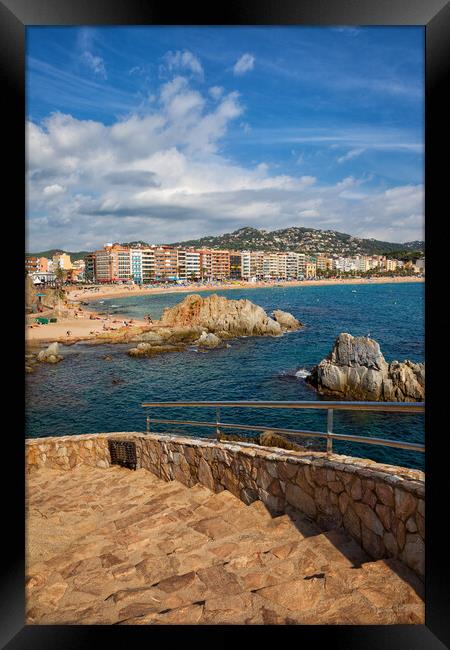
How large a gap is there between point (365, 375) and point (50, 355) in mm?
16682

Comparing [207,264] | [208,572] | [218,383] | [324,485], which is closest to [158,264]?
[207,264]

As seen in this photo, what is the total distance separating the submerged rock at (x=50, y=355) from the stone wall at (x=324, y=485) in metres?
20.0

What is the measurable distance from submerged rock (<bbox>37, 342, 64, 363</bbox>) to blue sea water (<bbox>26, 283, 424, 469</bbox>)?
46 centimetres

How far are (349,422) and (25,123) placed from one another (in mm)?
13469

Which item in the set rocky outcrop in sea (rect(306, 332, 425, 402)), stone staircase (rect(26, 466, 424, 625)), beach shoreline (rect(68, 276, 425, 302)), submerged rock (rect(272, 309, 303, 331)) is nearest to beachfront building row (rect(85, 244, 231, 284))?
beach shoreline (rect(68, 276, 425, 302))

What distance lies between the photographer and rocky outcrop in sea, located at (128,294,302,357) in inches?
1063

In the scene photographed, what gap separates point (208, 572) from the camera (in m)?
1.94

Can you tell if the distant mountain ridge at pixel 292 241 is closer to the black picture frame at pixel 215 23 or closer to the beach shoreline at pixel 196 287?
the beach shoreline at pixel 196 287

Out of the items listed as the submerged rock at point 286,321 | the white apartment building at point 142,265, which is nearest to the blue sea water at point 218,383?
the submerged rock at point 286,321

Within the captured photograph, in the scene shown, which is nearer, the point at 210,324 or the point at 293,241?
the point at 210,324

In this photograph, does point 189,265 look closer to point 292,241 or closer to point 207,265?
point 207,265
